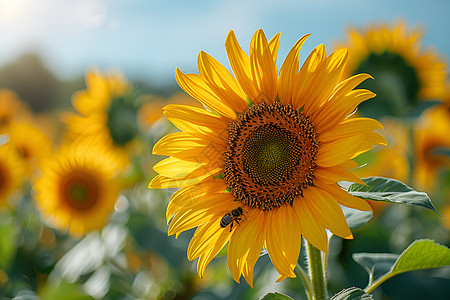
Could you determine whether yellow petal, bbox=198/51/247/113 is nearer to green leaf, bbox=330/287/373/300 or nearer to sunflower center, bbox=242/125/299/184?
sunflower center, bbox=242/125/299/184

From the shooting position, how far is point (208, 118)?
1.31 metres

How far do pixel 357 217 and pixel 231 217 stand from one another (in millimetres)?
370

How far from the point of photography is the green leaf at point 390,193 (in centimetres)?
93

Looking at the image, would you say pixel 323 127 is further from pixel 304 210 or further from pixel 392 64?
pixel 392 64

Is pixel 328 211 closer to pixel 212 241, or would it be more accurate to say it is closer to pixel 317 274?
pixel 317 274

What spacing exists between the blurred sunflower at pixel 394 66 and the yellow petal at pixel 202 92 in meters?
1.27

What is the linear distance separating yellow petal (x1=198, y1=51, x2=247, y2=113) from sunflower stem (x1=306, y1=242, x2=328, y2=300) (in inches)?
18.6

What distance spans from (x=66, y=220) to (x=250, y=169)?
2029 millimetres

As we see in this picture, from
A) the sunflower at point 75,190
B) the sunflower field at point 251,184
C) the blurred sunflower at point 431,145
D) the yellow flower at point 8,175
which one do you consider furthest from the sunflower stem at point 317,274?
the yellow flower at point 8,175

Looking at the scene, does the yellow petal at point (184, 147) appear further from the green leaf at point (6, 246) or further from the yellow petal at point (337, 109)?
the green leaf at point (6, 246)

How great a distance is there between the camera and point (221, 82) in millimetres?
1247

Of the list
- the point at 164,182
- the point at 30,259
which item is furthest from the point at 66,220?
the point at 164,182

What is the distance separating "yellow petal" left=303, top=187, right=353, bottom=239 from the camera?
1.01 metres

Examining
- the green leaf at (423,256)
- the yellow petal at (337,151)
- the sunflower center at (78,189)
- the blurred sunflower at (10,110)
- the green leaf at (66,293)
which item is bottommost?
the green leaf at (66,293)
